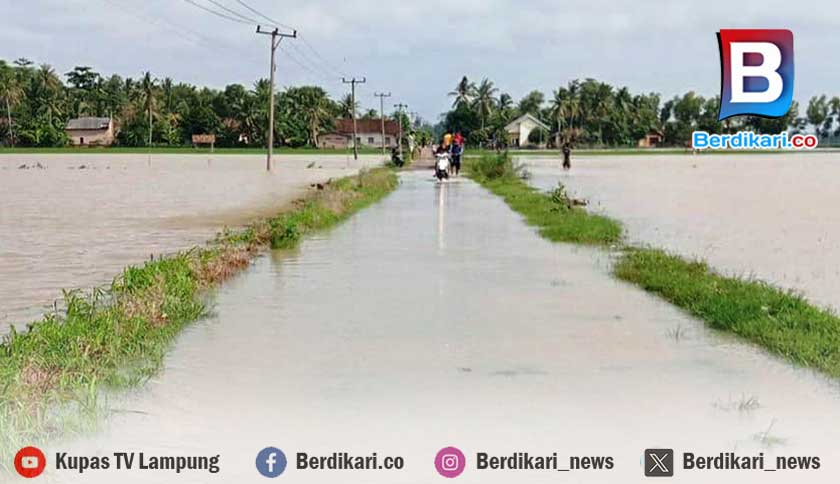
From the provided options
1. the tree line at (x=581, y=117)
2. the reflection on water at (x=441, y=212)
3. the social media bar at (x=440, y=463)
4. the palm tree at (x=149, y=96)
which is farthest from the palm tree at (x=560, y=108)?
the social media bar at (x=440, y=463)

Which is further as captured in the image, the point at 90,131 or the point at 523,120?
the point at 523,120

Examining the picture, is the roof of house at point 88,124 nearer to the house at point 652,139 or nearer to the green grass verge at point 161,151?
the green grass verge at point 161,151

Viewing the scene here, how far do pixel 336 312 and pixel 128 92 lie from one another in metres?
116

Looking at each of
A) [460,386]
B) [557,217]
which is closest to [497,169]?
[557,217]

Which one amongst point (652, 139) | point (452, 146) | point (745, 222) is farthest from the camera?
point (652, 139)

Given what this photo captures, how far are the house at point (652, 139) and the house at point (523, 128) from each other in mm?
12732

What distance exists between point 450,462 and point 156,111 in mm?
110122

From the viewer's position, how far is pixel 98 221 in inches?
877

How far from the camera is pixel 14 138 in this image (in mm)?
106938

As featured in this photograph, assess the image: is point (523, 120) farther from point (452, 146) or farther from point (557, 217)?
point (557, 217)

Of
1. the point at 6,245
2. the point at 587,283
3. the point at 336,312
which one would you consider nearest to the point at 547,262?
the point at 587,283

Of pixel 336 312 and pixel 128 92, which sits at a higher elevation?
pixel 128 92

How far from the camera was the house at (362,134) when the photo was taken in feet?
398

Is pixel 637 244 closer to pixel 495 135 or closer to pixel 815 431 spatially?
pixel 815 431
